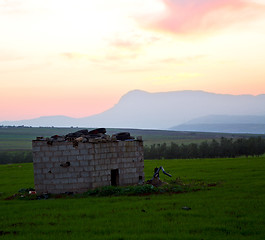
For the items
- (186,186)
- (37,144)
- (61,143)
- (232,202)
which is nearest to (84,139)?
(61,143)

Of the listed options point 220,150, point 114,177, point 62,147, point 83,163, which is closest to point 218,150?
point 220,150

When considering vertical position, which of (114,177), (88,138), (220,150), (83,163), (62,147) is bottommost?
(220,150)

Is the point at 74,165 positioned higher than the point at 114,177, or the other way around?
the point at 74,165

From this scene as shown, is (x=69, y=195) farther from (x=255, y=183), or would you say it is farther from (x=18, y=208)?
(x=255, y=183)

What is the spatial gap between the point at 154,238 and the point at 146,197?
937 cm

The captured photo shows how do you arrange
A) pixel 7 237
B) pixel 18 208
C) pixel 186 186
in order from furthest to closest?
1. pixel 186 186
2. pixel 18 208
3. pixel 7 237

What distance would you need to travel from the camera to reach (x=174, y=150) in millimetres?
97688

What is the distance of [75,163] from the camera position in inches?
1004

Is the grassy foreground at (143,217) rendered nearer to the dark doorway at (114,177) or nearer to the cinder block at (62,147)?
the cinder block at (62,147)

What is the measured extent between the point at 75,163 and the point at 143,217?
9355 millimetres

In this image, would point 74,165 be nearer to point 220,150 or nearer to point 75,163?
point 75,163

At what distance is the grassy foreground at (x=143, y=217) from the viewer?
47.8ft

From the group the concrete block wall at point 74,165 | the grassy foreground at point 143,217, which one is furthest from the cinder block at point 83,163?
the grassy foreground at point 143,217

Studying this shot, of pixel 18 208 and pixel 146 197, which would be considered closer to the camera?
pixel 18 208
